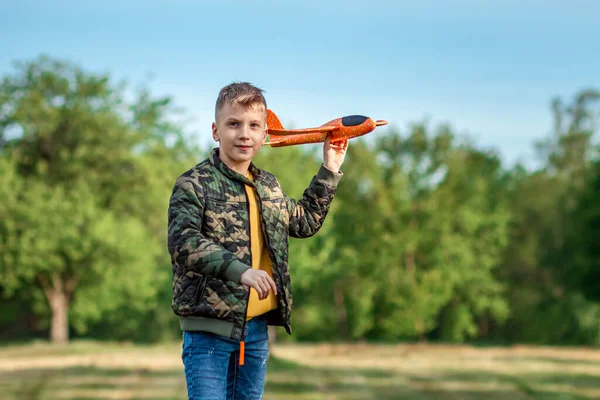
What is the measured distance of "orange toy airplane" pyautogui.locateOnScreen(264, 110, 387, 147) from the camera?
3.85 meters

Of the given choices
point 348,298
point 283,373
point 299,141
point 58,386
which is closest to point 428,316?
point 348,298

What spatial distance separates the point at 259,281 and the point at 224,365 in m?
0.71

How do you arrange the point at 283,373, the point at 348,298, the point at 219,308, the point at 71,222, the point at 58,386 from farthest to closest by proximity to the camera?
the point at 348,298, the point at 71,222, the point at 283,373, the point at 58,386, the point at 219,308

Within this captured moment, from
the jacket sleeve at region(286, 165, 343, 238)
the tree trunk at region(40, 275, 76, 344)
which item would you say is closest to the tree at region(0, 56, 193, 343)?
the tree trunk at region(40, 275, 76, 344)

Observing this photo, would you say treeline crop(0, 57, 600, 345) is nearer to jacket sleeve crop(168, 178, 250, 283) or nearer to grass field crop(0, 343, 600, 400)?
grass field crop(0, 343, 600, 400)

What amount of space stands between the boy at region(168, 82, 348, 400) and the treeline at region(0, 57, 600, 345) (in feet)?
74.5

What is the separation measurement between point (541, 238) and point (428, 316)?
983cm

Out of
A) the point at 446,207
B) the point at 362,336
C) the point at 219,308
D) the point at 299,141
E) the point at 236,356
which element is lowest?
the point at 362,336

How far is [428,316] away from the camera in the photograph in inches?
1671

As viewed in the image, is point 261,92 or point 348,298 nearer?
point 261,92

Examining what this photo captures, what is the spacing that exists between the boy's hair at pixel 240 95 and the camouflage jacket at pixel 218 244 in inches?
11.0

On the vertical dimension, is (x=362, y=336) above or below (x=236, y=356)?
below

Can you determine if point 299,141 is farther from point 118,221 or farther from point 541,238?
point 541,238

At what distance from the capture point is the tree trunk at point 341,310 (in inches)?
1673
